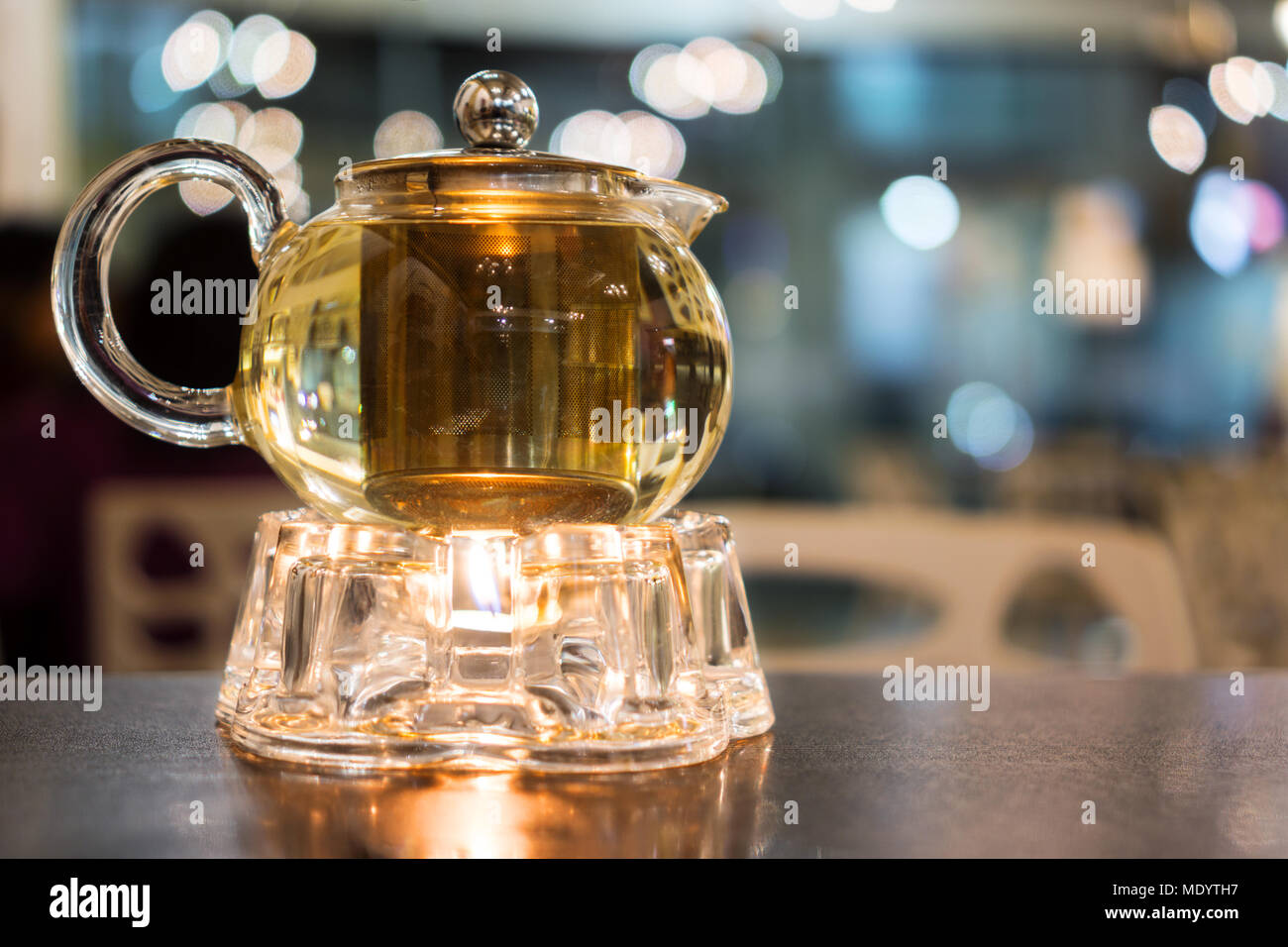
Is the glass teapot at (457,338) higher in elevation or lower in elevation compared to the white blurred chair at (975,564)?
higher

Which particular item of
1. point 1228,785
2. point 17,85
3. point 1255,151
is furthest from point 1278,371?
point 1228,785

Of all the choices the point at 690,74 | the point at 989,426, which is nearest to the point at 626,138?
the point at 690,74

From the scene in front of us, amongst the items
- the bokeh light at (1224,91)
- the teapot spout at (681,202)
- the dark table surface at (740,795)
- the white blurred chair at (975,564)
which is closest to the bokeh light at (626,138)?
the bokeh light at (1224,91)

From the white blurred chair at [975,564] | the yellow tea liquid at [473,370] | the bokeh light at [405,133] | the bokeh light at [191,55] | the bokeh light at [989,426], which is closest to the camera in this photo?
the yellow tea liquid at [473,370]

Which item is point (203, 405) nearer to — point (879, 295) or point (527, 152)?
point (527, 152)

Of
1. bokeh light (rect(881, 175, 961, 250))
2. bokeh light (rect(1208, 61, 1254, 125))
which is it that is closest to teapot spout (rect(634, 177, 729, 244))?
bokeh light (rect(881, 175, 961, 250))

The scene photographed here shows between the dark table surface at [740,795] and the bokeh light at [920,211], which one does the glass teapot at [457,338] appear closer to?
the dark table surface at [740,795]

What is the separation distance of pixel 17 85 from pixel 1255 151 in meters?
5.04

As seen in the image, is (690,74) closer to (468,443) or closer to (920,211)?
(920,211)

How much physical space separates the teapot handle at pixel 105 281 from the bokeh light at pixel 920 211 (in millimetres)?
5713

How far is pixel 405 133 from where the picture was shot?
497cm

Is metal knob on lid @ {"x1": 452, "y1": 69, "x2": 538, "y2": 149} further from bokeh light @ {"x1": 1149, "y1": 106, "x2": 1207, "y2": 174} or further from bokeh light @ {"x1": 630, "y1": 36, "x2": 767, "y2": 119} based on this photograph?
bokeh light @ {"x1": 1149, "y1": 106, "x2": 1207, "y2": 174}

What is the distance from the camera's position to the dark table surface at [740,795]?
30 cm

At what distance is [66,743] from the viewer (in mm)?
408
